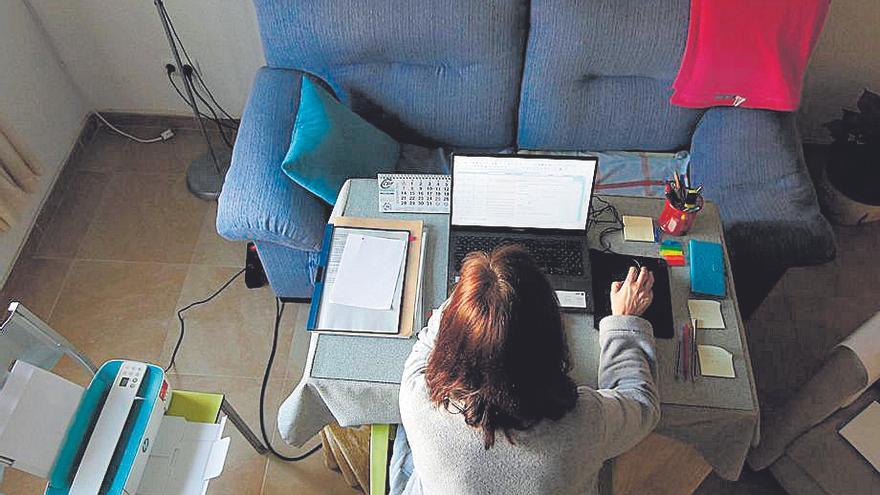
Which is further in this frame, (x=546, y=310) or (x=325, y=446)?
(x=325, y=446)

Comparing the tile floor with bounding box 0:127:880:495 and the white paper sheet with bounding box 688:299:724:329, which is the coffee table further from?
the tile floor with bounding box 0:127:880:495

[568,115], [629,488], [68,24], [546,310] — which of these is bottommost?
[629,488]

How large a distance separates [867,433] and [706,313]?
22.9 inches

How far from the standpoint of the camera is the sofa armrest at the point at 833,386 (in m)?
1.53

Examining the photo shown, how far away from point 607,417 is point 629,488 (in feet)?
2.06

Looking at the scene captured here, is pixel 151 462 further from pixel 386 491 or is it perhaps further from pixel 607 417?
pixel 607 417

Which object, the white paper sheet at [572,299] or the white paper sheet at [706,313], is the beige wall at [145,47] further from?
the white paper sheet at [706,313]

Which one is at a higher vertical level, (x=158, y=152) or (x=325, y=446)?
(x=158, y=152)

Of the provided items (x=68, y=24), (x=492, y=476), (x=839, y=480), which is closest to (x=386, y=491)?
(x=492, y=476)

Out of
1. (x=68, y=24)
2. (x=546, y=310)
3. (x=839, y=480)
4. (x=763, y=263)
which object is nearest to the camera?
(x=546, y=310)

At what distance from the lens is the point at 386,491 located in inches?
59.4

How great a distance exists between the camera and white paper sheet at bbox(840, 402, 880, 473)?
162cm

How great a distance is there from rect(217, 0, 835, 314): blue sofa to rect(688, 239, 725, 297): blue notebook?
1.05ft

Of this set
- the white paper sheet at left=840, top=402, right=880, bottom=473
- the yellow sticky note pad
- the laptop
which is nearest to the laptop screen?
the laptop
